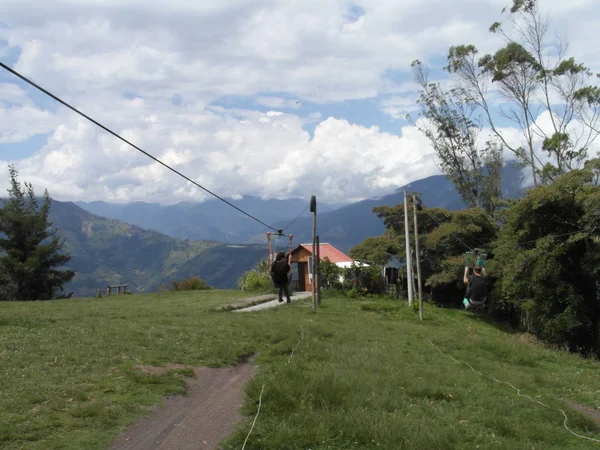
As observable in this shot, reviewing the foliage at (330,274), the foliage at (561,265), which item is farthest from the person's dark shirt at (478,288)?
the foliage at (330,274)

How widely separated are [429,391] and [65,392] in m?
5.35

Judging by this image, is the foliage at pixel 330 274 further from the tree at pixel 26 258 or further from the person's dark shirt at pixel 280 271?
the tree at pixel 26 258

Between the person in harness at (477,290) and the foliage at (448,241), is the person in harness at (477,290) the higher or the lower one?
the lower one

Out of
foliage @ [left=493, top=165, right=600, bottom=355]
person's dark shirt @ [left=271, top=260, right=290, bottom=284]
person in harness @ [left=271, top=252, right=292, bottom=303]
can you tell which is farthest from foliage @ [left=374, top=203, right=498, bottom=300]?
person's dark shirt @ [left=271, top=260, right=290, bottom=284]

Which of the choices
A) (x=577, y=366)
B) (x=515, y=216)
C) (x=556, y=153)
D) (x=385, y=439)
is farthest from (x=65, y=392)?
(x=556, y=153)

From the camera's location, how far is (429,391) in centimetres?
849

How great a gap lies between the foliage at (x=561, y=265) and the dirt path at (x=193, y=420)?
2136 centimetres

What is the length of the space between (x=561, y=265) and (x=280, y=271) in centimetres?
1419

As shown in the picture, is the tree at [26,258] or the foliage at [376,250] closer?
the foliage at [376,250]

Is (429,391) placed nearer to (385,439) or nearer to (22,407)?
(385,439)

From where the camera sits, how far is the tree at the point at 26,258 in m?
42.7

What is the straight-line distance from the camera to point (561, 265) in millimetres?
26094

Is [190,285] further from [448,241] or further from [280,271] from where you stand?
[280,271]

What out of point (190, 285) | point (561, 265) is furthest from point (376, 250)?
point (190, 285)
